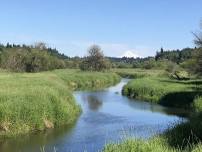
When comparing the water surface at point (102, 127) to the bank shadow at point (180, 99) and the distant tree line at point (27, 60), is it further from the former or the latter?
the distant tree line at point (27, 60)

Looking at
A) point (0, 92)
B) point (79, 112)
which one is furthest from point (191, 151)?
point (79, 112)

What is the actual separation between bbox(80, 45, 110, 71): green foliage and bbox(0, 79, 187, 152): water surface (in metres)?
64.0

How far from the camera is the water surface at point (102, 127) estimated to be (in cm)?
2416

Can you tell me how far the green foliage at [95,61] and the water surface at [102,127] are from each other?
6402cm

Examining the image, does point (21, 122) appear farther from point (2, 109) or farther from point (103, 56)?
point (103, 56)

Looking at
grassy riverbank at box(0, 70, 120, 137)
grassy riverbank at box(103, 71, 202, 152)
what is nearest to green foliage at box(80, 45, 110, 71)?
grassy riverbank at box(103, 71, 202, 152)

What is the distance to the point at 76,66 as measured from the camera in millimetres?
149250

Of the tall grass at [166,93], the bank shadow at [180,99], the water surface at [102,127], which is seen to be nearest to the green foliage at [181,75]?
the tall grass at [166,93]

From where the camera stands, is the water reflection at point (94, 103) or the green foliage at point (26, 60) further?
the green foliage at point (26, 60)

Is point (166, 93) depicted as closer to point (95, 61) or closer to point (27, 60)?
point (27, 60)

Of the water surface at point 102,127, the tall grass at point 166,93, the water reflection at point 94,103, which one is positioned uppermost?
the tall grass at point 166,93

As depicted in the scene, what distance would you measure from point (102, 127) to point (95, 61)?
3305 inches

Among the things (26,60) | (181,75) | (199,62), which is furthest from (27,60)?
(199,62)

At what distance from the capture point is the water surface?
951 inches
